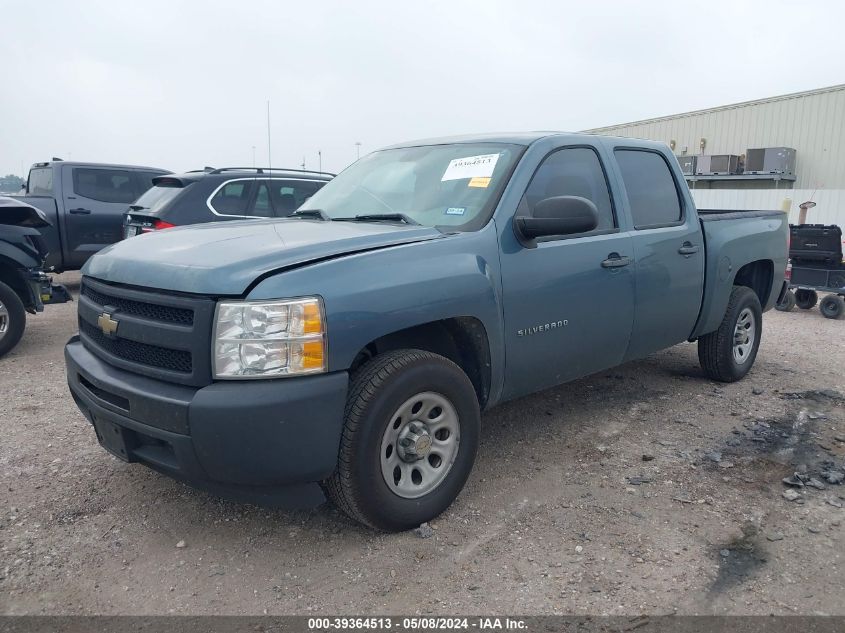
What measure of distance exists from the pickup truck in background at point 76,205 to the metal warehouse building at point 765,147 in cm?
1668

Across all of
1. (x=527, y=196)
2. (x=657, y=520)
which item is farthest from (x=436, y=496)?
(x=527, y=196)

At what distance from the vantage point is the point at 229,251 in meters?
3.02

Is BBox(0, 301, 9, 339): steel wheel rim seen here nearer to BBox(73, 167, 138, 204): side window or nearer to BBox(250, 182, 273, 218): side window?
BBox(250, 182, 273, 218): side window

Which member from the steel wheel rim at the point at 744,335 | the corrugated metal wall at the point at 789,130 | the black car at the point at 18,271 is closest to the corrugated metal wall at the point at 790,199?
the corrugated metal wall at the point at 789,130

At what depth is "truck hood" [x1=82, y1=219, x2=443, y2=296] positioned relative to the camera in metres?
2.78

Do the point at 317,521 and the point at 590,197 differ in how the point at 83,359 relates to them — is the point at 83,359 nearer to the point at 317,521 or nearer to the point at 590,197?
the point at 317,521

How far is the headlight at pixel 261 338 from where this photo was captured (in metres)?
2.69

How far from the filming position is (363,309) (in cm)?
286

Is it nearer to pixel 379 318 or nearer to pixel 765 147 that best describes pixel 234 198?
pixel 379 318

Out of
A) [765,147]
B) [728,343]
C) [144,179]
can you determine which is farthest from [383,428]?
[765,147]

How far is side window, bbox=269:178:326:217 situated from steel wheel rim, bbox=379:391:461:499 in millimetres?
5540

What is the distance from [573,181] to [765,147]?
78.6 ft

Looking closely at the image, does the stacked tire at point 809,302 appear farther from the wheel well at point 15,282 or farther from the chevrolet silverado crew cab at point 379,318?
the wheel well at point 15,282

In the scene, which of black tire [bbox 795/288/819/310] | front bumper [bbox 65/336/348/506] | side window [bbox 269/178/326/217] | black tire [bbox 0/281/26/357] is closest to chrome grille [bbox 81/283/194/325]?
front bumper [bbox 65/336/348/506]
